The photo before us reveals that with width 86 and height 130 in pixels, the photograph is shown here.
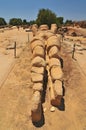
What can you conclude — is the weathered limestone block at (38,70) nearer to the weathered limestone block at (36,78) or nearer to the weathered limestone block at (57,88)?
the weathered limestone block at (36,78)

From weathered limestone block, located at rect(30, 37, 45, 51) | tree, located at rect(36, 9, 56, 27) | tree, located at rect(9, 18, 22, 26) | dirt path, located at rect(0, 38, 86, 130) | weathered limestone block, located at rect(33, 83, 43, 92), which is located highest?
tree, located at rect(36, 9, 56, 27)

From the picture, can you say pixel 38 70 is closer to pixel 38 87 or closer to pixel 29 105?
pixel 38 87

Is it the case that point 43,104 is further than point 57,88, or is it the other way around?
point 43,104

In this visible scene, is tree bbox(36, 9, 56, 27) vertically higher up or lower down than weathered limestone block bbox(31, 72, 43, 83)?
higher up

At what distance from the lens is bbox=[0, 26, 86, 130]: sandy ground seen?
7875 mm

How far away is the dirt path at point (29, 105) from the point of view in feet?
25.8

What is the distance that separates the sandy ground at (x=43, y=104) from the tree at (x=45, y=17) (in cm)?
1704

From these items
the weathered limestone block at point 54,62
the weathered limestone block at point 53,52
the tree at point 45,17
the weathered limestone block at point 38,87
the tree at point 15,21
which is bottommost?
the tree at point 15,21

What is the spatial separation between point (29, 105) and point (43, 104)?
2.04 feet

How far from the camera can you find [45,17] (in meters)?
28.3

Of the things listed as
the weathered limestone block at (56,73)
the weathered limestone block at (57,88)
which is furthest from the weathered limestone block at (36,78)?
the weathered limestone block at (57,88)

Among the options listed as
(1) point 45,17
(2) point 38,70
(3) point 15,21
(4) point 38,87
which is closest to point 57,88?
(4) point 38,87

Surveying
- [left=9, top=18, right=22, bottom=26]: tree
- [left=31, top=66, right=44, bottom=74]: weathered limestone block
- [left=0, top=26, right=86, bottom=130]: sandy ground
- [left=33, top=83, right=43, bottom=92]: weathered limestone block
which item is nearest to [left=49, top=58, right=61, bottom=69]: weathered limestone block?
[left=31, top=66, right=44, bottom=74]: weathered limestone block

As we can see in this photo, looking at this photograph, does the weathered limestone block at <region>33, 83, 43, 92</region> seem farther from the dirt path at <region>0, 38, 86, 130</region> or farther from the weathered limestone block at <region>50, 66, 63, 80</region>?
the weathered limestone block at <region>50, 66, 63, 80</region>
